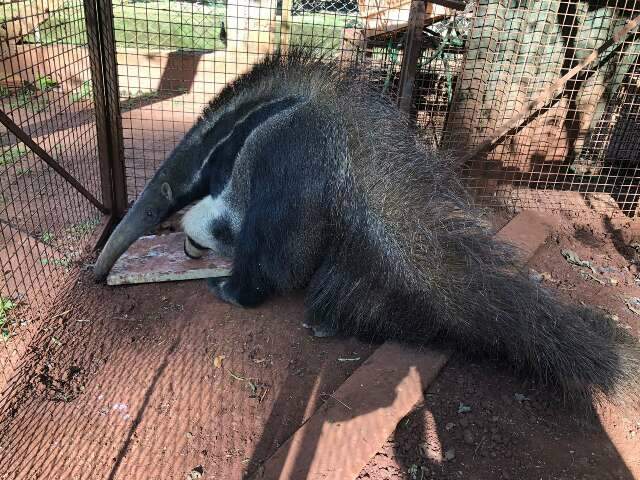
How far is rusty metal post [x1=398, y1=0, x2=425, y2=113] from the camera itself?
4094 mm

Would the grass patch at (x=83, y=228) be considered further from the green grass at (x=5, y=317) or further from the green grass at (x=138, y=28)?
the green grass at (x=138, y=28)

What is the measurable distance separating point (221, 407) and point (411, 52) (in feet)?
10.0

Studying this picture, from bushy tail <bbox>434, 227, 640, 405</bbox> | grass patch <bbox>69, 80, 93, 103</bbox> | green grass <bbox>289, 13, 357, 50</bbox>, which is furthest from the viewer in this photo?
grass patch <bbox>69, 80, 93, 103</bbox>

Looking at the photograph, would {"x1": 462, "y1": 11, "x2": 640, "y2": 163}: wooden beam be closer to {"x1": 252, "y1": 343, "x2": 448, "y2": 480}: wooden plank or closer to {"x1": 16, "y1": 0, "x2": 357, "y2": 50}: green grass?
{"x1": 16, "y1": 0, "x2": 357, "y2": 50}: green grass

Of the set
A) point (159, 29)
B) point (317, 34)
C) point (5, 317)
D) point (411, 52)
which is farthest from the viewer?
point (317, 34)

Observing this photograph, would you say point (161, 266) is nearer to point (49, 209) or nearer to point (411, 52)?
point (49, 209)

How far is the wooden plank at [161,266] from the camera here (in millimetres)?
Answer: 4066

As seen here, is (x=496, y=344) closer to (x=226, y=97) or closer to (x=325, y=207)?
(x=325, y=207)

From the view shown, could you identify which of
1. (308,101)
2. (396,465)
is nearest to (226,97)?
(308,101)

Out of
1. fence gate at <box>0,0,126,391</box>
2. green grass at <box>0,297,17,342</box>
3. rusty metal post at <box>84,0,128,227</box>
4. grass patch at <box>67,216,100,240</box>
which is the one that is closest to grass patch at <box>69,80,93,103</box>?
A: fence gate at <box>0,0,126,391</box>

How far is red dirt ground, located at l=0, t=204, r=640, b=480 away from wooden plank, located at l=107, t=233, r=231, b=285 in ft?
0.65

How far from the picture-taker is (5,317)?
350 centimetres

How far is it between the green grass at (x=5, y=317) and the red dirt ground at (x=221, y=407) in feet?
0.68

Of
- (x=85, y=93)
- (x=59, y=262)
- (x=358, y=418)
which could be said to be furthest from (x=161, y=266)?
(x=85, y=93)
